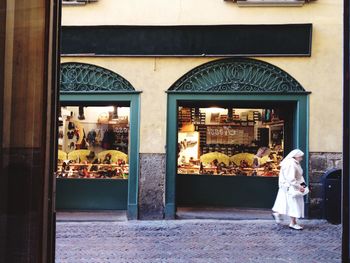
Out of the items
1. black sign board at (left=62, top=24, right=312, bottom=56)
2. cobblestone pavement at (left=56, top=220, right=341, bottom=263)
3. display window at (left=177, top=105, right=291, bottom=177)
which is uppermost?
black sign board at (left=62, top=24, right=312, bottom=56)

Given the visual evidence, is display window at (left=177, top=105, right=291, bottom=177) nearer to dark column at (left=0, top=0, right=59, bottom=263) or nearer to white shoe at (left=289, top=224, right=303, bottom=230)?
white shoe at (left=289, top=224, right=303, bottom=230)

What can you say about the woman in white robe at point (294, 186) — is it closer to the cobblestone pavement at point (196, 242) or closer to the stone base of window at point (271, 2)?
the cobblestone pavement at point (196, 242)

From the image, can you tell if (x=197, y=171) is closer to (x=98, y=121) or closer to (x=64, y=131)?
(x=98, y=121)

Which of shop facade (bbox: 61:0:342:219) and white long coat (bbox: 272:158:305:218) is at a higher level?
shop facade (bbox: 61:0:342:219)

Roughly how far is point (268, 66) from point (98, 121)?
421 cm

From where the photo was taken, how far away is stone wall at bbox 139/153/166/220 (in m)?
10.1

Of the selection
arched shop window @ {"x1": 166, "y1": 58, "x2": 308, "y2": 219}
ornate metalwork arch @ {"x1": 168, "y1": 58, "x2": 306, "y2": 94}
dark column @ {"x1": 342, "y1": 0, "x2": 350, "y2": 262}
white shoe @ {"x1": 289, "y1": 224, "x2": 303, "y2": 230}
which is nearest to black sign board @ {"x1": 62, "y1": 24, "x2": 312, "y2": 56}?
ornate metalwork arch @ {"x1": 168, "y1": 58, "x2": 306, "y2": 94}

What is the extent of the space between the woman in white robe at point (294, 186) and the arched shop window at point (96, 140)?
3173mm

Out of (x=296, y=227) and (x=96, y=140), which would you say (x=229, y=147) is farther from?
(x=96, y=140)

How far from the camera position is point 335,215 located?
30.7 feet

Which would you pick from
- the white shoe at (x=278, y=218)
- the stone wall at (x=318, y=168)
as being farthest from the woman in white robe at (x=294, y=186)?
the stone wall at (x=318, y=168)

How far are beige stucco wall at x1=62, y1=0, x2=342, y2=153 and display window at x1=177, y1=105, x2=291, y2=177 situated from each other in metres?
1.16

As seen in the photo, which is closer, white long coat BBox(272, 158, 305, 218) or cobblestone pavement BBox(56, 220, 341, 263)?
cobblestone pavement BBox(56, 220, 341, 263)

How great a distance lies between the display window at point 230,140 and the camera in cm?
1116
